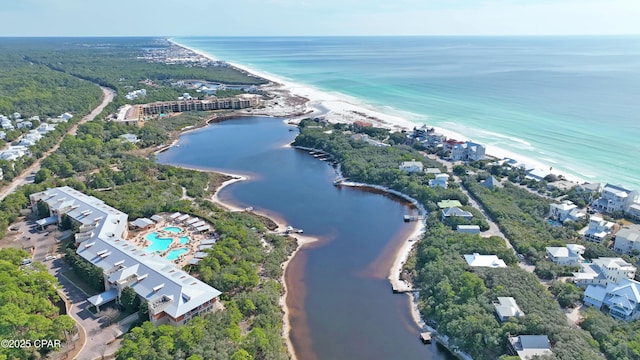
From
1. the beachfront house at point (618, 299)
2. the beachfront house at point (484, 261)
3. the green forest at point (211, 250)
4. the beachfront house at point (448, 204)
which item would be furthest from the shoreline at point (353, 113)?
the green forest at point (211, 250)

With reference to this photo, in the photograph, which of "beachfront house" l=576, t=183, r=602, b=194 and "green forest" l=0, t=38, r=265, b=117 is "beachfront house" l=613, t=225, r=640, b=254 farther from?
"green forest" l=0, t=38, r=265, b=117

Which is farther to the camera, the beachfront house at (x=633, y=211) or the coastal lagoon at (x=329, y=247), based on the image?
the beachfront house at (x=633, y=211)

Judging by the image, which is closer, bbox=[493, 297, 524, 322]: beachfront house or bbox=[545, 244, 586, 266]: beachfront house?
bbox=[493, 297, 524, 322]: beachfront house

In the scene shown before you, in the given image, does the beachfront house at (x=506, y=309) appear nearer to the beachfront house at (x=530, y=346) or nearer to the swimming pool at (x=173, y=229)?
the beachfront house at (x=530, y=346)

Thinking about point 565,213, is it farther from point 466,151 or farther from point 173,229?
point 173,229

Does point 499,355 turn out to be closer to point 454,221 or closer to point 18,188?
point 454,221

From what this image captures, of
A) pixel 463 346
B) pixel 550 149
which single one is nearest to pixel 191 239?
pixel 463 346

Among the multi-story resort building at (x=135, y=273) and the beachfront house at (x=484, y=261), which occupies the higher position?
the beachfront house at (x=484, y=261)

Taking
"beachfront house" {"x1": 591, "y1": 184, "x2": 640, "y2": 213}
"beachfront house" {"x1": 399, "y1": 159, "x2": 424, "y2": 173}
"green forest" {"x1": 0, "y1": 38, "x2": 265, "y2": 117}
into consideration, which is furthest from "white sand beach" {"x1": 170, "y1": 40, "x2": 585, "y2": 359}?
"green forest" {"x1": 0, "y1": 38, "x2": 265, "y2": 117}
